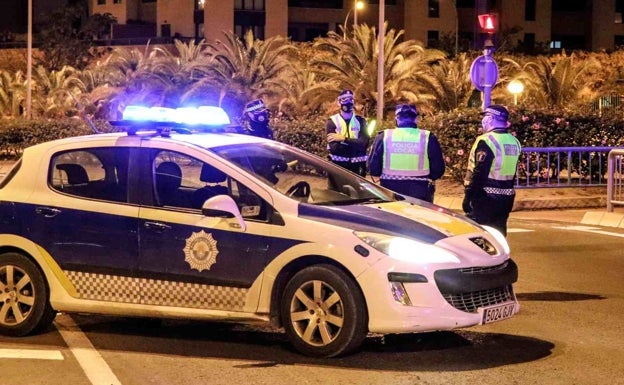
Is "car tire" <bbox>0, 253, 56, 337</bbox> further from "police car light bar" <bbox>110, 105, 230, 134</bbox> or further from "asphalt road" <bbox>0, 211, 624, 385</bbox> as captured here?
"police car light bar" <bbox>110, 105, 230, 134</bbox>

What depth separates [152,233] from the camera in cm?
701

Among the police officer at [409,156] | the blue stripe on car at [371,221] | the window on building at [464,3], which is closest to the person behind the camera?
the blue stripe on car at [371,221]

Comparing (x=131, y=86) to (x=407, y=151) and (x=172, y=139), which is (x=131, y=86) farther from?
(x=172, y=139)

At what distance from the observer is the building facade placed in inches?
2653

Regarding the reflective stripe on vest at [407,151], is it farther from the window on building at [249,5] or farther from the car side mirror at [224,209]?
the window on building at [249,5]

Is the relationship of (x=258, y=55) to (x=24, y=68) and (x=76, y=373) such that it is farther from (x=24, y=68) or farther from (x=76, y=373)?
(x=24, y=68)

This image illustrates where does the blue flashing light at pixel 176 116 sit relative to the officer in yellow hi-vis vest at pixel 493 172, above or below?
above

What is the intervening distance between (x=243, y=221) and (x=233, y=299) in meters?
0.54

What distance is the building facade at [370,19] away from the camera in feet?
221

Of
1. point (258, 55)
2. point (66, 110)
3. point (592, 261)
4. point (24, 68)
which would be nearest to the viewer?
point (592, 261)

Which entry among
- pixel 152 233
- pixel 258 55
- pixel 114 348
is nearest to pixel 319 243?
pixel 152 233

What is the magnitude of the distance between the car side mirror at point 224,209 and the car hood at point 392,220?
421 millimetres

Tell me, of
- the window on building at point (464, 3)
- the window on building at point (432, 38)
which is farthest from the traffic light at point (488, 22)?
the window on building at point (464, 3)

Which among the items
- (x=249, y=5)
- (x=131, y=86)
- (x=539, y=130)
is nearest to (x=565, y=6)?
(x=249, y=5)
